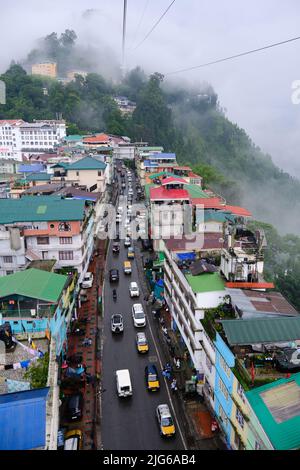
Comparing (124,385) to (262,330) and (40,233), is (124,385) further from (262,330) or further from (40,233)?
(40,233)

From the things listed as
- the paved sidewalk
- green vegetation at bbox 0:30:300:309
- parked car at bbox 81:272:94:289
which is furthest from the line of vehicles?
green vegetation at bbox 0:30:300:309

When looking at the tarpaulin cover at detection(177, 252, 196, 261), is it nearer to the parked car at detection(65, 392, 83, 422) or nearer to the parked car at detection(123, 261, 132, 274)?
the parked car at detection(65, 392, 83, 422)

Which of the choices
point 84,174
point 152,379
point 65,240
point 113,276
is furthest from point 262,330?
point 84,174

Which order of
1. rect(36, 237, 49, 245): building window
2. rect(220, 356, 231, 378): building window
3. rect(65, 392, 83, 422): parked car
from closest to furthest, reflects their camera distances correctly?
rect(220, 356, 231, 378): building window < rect(65, 392, 83, 422): parked car < rect(36, 237, 49, 245): building window

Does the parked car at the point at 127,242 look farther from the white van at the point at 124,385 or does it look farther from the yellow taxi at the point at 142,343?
the white van at the point at 124,385

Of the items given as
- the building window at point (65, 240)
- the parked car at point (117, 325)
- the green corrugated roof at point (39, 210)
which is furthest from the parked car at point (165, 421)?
the green corrugated roof at point (39, 210)
